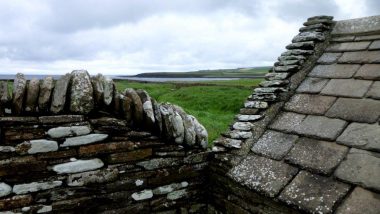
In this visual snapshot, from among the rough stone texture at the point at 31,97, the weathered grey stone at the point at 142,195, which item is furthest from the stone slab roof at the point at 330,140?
the rough stone texture at the point at 31,97

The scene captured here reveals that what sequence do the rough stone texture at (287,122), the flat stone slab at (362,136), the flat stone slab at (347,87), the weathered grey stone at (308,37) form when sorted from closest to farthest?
the flat stone slab at (362,136)
the flat stone slab at (347,87)
the rough stone texture at (287,122)
the weathered grey stone at (308,37)

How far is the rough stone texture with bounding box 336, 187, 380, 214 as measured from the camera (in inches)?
98.2

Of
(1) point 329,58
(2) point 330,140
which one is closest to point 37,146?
(2) point 330,140

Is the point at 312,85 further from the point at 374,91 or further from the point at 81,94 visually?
the point at 81,94

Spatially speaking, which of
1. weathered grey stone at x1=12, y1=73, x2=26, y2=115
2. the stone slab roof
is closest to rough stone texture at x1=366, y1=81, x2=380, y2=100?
the stone slab roof

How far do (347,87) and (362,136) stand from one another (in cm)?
95

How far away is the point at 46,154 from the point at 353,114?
3.03 metres

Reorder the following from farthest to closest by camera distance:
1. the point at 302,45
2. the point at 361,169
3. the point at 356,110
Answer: the point at 302,45, the point at 356,110, the point at 361,169

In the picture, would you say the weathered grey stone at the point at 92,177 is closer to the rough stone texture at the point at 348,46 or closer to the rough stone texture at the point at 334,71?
the rough stone texture at the point at 334,71

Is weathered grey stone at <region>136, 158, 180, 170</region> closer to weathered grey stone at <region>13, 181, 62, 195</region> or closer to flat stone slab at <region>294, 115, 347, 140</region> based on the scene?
weathered grey stone at <region>13, 181, 62, 195</region>

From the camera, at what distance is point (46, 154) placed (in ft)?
11.2

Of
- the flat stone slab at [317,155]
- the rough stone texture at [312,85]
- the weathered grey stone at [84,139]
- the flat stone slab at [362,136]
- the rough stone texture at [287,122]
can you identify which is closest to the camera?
the flat stone slab at [362,136]

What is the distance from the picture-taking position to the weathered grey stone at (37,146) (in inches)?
130

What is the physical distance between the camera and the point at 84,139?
354 cm
